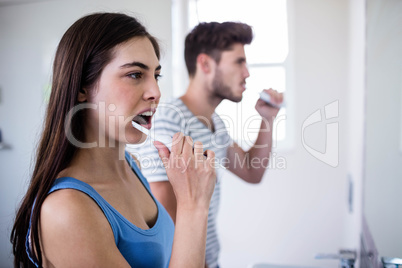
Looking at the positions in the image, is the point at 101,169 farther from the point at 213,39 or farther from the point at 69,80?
the point at 213,39

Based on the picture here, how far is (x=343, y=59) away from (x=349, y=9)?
4.1 inches

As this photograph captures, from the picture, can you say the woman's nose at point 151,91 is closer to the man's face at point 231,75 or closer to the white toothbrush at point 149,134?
the white toothbrush at point 149,134

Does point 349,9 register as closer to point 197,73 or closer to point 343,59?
point 343,59

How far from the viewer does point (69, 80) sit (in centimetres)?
44

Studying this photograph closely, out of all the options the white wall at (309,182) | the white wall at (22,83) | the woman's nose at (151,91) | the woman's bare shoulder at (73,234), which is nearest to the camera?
the woman's bare shoulder at (73,234)

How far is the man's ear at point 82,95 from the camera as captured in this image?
46 cm

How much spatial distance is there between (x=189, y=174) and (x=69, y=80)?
0.20 meters

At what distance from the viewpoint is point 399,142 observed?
41 cm

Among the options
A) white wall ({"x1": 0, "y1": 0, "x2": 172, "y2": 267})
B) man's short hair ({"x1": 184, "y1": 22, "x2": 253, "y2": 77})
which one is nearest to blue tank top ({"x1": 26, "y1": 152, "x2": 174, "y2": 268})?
white wall ({"x1": 0, "y1": 0, "x2": 172, "y2": 267})

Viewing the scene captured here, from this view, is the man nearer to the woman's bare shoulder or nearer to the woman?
the woman

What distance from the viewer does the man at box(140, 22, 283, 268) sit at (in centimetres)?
69

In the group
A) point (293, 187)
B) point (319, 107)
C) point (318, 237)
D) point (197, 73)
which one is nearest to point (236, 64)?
point (197, 73)

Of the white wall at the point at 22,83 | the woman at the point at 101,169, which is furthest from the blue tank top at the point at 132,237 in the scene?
the white wall at the point at 22,83

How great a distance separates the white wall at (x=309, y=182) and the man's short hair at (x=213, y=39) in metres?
0.11
